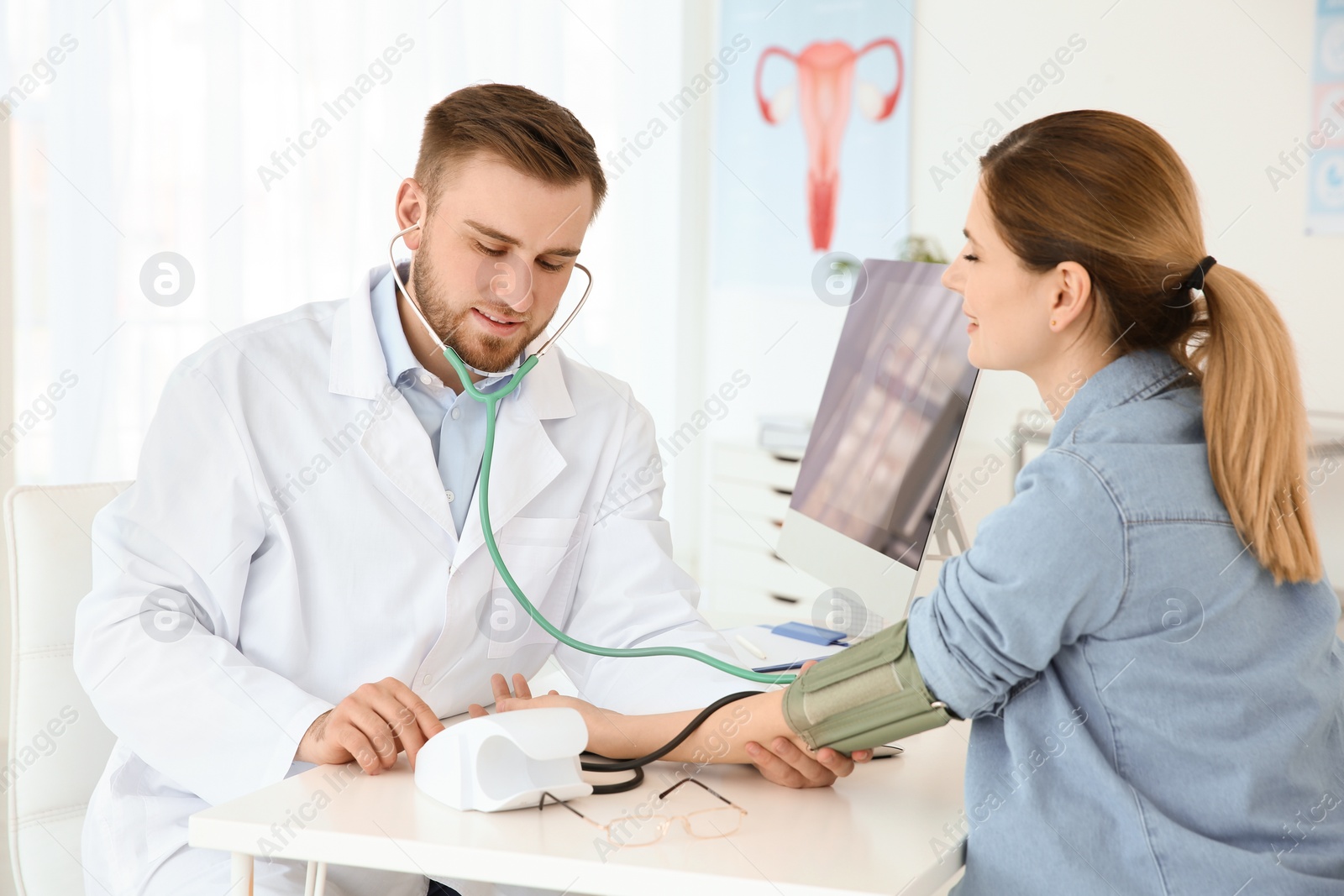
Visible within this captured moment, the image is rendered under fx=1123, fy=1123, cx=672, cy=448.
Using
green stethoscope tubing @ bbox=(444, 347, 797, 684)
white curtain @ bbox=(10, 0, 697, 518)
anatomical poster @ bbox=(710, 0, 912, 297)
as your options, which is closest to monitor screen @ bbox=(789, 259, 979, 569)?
→ green stethoscope tubing @ bbox=(444, 347, 797, 684)

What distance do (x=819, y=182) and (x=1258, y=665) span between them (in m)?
3.43

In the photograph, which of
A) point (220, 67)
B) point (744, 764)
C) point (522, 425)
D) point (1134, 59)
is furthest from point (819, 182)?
point (744, 764)

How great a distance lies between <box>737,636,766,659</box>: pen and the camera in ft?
4.77

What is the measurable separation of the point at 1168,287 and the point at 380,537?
2.79 ft

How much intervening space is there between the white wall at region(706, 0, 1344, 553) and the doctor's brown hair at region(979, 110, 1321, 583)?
1705 mm

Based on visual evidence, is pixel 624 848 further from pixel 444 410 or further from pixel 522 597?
pixel 444 410

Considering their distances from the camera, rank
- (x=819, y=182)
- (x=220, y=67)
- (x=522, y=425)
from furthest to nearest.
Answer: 1. (x=819, y=182)
2. (x=220, y=67)
3. (x=522, y=425)

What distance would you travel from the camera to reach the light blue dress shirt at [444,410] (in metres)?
1.36

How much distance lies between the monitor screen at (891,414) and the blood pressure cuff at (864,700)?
431 millimetres

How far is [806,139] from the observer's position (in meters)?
4.12

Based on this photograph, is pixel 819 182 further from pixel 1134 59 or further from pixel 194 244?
pixel 194 244

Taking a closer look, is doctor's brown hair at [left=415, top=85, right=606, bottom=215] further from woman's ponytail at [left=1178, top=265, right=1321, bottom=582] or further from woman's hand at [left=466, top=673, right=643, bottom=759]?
woman's ponytail at [left=1178, top=265, right=1321, bottom=582]

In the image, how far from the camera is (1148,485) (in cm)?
86

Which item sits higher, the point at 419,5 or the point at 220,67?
the point at 419,5
